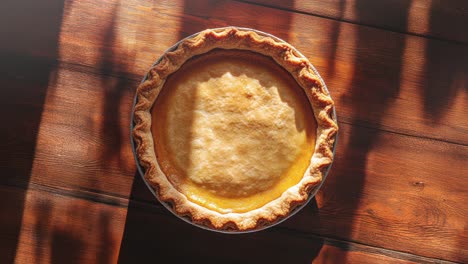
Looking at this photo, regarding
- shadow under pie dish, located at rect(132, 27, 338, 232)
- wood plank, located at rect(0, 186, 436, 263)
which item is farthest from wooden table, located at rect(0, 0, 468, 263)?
shadow under pie dish, located at rect(132, 27, 338, 232)

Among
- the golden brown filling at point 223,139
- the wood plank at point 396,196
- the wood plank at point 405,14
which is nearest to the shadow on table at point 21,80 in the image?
the golden brown filling at point 223,139

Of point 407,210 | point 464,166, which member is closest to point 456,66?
point 464,166

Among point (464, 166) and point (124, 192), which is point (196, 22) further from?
point (464, 166)

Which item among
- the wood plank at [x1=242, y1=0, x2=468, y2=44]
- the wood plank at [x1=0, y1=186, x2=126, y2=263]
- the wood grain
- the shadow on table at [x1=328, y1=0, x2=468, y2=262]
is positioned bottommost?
the wood plank at [x1=0, y1=186, x2=126, y2=263]

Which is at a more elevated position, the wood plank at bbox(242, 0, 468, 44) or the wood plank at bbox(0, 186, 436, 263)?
the wood plank at bbox(242, 0, 468, 44)

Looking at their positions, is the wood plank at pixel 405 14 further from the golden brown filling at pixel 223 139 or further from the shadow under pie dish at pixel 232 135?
the golden brown filling at pixel 223 139

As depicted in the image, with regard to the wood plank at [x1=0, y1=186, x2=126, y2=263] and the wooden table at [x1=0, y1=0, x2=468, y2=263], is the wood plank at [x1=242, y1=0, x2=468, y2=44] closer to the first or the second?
the wooden table at [x1=0, y1=0, x2=468, y2=263]
